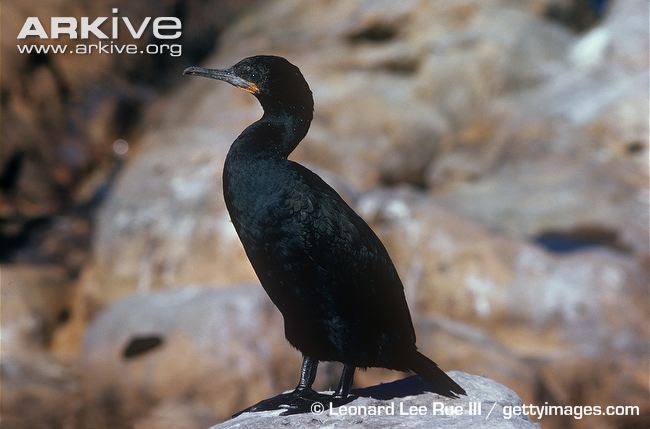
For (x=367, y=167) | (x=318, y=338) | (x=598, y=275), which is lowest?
(x=318, y=338)

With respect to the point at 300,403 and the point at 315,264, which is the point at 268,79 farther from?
the point at 300,403

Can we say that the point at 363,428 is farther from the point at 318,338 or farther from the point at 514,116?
the point at 514,116

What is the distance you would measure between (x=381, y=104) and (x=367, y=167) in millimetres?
1001

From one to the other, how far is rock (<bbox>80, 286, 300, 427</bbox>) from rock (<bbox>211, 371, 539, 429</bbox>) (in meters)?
3.55

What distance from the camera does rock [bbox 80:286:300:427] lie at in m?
7.26

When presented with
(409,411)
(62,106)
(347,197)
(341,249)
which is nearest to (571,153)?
(347,197)

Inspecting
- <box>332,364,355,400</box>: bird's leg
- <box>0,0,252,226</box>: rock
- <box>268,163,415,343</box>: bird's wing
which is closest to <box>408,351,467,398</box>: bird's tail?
<box>268,163,415,343</box>: bird's wing

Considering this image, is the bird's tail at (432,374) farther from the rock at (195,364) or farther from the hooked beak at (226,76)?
the rock at (195,364)

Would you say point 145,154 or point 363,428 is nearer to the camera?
point 363,428

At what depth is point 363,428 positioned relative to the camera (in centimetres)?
337

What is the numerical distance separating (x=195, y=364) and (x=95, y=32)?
19.3ft

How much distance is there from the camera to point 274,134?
138 inches

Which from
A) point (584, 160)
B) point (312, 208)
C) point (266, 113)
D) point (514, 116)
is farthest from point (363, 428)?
point (514, 116)

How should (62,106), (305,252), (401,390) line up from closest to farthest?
(305,252) → (401,390) → (62,106)
